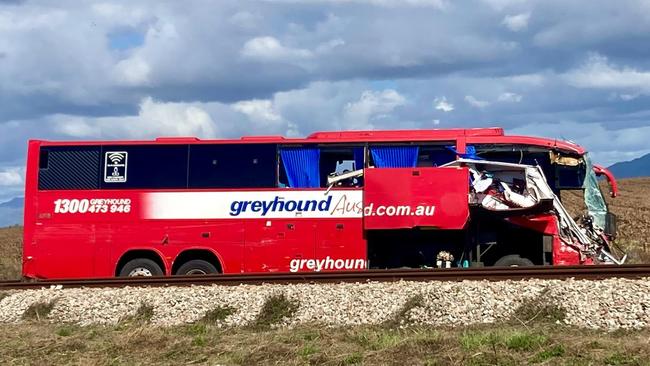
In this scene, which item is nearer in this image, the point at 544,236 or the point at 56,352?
the point at 56,352

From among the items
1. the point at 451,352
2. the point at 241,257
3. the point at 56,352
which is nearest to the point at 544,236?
the point at 241,257

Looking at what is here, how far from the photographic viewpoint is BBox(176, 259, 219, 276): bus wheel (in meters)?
16.8

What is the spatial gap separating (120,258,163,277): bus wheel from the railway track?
99 centimetres

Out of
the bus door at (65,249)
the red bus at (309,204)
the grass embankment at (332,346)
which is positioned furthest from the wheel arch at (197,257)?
the grass embankment at (332,346)

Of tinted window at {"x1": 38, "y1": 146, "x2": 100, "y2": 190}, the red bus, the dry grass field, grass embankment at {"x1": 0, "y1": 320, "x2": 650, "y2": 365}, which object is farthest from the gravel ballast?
the dry grass field

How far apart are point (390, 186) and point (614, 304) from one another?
561 cm

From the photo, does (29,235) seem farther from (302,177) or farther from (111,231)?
(302,177)

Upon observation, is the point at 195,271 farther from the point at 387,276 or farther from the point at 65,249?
the point at 387,276

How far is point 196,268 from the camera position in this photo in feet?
55.1

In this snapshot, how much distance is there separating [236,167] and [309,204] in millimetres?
1744

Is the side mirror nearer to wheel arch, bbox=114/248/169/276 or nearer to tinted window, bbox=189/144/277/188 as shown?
tinted window, bbox=189/144/277/188

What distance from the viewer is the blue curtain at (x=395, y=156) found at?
16.5m

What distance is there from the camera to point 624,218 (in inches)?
1377

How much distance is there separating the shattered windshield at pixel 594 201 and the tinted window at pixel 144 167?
8350mm
